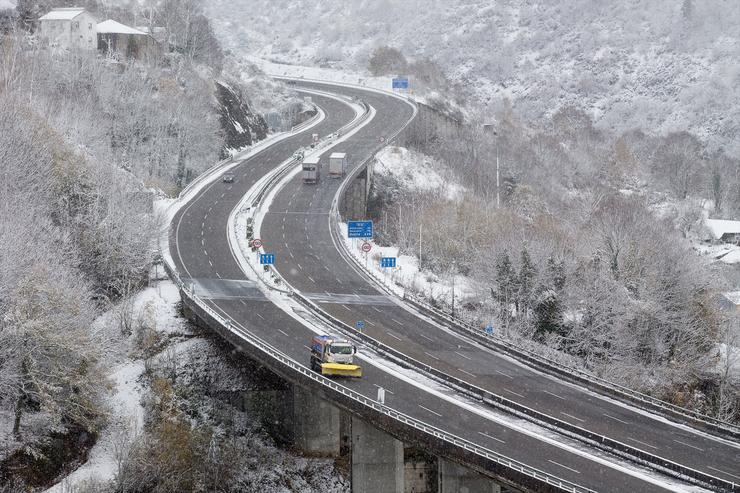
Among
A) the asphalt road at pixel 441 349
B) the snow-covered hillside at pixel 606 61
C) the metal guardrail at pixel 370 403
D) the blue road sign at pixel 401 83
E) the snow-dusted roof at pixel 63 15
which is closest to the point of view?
the metal guardrail at pixel 370 403

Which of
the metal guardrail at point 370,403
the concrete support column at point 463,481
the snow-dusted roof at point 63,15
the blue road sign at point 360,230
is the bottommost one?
the concrete support column at point 463,481

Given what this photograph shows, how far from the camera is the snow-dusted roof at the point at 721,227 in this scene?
109 metres

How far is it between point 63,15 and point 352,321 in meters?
65.1

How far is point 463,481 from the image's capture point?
38.0 m

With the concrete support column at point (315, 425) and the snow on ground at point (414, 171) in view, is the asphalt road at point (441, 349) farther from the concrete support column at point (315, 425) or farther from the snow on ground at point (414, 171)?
the snow on ground at point (414, 171)

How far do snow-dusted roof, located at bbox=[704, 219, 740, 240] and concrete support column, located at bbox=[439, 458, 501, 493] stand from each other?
8185 cm

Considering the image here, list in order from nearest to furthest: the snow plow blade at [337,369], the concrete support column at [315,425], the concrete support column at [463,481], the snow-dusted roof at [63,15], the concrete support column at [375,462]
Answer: the concrete support column at [463,481], the concrete support column at [375,462], the snow plow blade at [337,369], the concrete support column at [315,425], the snow-dusted roof at [63,15]

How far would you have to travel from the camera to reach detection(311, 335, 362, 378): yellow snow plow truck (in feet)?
140

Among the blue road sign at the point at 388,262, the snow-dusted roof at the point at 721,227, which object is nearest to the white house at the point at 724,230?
the snow-dusted roof at the point at 721,227

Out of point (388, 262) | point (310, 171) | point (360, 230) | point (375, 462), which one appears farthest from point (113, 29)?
point (375, 462)

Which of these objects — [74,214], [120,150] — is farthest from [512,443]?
[120,150]

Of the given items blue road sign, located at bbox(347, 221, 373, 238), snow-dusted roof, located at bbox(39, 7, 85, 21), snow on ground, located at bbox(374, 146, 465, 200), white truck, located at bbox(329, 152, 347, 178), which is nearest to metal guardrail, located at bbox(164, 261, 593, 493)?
blue road sign, located at bbox(347, 221, 373, 238)

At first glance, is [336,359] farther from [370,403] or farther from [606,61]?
[606,61]

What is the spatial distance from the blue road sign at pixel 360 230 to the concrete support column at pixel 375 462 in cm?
2956
